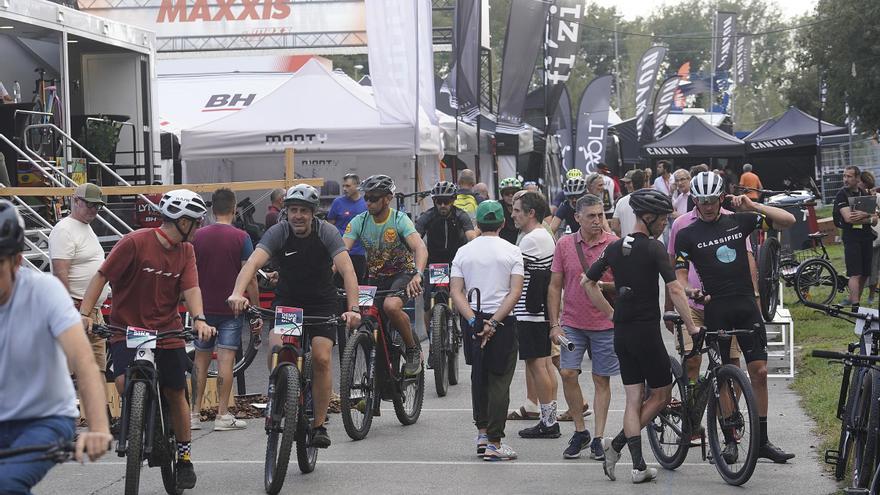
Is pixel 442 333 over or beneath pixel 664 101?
beneath

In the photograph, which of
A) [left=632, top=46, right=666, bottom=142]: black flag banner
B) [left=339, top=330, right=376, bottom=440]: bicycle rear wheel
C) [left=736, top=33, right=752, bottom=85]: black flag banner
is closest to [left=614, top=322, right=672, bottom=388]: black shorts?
[left=339, top=330, right=376, bottom=440]: bicycle rear wheel

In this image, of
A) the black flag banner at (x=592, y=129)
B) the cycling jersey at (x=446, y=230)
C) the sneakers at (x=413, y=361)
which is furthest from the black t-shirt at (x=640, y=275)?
the black flag banner at (x=592, y=129)

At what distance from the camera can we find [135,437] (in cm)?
714

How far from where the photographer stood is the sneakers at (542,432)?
10.0 m

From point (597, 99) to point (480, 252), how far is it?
20100 millimetres

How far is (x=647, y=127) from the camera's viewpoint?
42469 mm

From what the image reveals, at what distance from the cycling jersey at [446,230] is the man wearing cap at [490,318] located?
390 centimetres

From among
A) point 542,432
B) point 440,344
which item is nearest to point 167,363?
point 542,432

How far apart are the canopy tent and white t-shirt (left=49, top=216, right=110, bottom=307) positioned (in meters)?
28.9

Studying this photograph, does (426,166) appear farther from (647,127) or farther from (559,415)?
(647,127)

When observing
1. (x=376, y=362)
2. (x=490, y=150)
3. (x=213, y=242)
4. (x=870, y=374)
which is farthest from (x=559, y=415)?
(x=490, y=150)

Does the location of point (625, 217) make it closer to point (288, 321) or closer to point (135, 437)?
point (288, 321)

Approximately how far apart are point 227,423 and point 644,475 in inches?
146

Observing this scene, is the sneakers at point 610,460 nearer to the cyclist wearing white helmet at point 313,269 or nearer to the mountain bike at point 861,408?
the mountain bike at point 861,408
